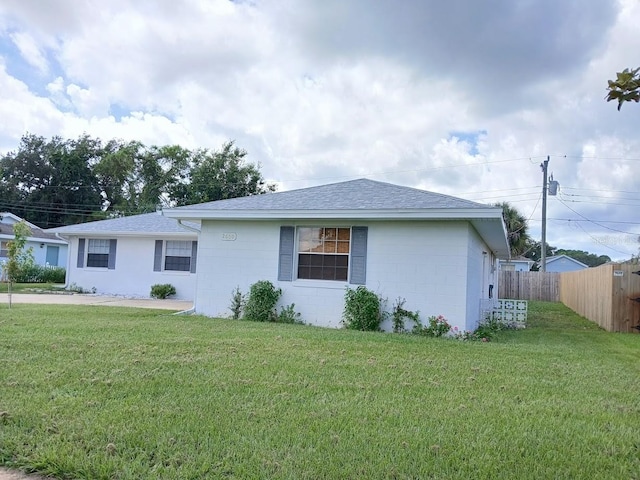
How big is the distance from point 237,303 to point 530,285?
67.6 ft

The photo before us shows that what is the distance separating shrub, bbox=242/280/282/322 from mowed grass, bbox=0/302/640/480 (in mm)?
2900

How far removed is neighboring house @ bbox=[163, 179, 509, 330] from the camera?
958cm

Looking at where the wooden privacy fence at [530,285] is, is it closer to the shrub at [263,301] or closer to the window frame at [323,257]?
the window frame at [323,257]

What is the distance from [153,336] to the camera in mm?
7629

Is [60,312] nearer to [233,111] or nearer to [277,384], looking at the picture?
[277,384]

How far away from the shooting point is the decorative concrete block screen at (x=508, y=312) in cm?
1277

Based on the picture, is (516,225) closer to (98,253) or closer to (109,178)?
(98,253)

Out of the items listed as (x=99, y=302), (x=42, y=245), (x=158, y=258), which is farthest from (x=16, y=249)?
(x=42, y=245)

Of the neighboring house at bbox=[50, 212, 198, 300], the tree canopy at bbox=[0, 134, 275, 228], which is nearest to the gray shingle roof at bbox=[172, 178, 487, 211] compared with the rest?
the neighboring house at bbox=[50, 212, 198, 300]

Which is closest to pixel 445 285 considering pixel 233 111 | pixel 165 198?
pixel 233 111

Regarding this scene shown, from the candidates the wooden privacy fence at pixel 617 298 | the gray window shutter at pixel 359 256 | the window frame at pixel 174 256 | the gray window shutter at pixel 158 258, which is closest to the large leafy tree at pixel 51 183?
the gray window shutter at pixel 158 258

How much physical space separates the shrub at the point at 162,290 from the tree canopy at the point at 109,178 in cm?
1650

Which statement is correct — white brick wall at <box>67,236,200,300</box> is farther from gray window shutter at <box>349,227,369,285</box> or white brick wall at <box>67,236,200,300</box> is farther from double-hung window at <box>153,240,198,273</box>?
gray window shutter at <box>349,227,369,285</box>

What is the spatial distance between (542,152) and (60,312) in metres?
23.2
